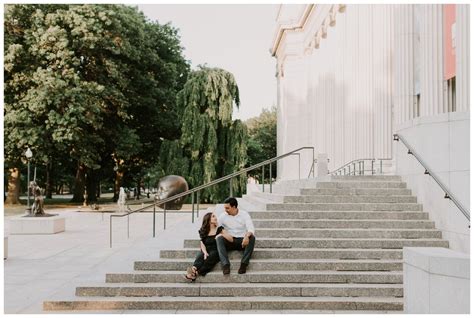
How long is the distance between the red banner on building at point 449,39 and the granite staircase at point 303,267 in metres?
4.28

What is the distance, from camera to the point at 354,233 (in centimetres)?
1159

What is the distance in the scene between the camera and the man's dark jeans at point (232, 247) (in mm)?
10023

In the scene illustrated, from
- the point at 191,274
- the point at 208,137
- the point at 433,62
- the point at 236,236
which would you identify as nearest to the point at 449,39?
the point at 433,62

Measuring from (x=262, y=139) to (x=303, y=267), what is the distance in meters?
60.0

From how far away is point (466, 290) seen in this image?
706cm

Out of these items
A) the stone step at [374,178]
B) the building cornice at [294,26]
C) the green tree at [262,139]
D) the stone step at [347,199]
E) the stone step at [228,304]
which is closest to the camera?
the stone step at [228,304]

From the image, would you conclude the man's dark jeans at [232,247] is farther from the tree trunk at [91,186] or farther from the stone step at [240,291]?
the tree trunk at [91,186]

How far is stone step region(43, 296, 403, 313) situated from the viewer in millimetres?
9125

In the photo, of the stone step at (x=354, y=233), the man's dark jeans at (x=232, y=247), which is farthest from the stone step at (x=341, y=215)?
the man's dark jeans at (x=232, y=247)

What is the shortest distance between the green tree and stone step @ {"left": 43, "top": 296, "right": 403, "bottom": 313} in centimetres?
4951

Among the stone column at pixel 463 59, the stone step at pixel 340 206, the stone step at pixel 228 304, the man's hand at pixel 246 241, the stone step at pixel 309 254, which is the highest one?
the stone column at pixel 463 59

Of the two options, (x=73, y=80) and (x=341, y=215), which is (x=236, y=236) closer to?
(x=341, y=215)

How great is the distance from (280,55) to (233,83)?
284 inches

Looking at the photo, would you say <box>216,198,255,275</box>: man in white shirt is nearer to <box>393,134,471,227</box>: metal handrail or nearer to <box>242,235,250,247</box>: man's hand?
<box>242,235,250,247</box>: man's hand
